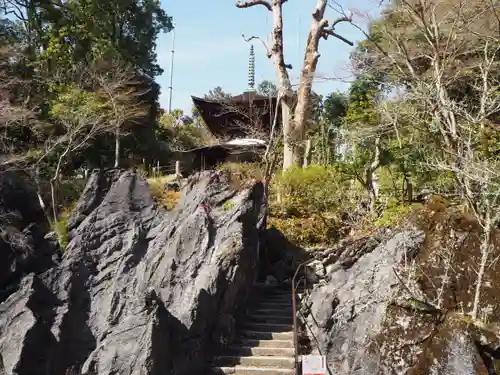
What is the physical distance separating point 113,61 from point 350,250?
42.6ft

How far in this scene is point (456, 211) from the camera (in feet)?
35.3

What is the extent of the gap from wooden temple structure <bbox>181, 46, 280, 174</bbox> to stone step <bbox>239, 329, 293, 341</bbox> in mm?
10982

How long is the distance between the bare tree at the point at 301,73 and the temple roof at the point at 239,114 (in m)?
2.68

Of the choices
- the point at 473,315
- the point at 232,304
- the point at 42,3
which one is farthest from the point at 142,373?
the point at 42,3

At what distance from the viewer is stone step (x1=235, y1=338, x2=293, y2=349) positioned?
1254 cm

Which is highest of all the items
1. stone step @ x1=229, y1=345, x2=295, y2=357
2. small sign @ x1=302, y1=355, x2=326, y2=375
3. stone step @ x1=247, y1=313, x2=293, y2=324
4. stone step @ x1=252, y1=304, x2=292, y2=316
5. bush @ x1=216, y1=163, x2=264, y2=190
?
bush @ x1=216, y1=163, x2=264, y2=190

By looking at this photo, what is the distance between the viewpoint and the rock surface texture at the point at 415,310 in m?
8.92

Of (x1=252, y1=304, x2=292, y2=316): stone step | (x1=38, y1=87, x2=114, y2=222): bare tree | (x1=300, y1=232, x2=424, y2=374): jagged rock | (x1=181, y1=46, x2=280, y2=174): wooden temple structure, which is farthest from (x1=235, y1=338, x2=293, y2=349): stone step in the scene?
(x1=181, y1=46, x2=280, y2=174): wooden temple structure

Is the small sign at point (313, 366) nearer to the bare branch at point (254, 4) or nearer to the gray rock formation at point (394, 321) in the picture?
the gray rock formation at point (394, 321)

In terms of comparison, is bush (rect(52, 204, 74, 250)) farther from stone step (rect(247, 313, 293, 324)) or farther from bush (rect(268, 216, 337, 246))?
bush (rect(268, 216, 337, 246))

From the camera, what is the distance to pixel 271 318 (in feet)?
44.8

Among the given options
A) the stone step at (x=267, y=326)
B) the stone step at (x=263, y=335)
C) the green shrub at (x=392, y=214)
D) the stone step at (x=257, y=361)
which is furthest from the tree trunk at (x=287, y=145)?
the stone step at (x=257, y=361)

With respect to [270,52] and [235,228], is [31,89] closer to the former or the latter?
[270,52]

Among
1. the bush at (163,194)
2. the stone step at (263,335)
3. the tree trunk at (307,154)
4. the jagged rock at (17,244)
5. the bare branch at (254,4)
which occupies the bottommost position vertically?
the stone step at (263,335)
